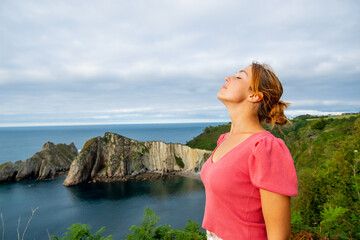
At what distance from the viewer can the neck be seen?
147 cm

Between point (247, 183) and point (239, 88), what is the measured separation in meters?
0.65

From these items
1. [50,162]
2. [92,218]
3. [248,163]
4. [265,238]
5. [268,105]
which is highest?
[268,105]

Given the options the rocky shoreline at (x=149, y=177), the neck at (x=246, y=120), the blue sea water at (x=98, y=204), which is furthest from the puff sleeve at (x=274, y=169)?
the rocky shoreline at (x=149, y=177)

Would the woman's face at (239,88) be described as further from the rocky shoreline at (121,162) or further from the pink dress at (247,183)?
the rocky shoreline at (121,162)

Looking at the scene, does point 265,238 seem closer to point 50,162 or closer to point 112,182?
point 112,182

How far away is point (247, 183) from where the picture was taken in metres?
1.25

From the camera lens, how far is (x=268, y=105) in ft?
4.85

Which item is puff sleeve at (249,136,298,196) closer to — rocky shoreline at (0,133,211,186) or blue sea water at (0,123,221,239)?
blue sea water at (0,123,221,239)

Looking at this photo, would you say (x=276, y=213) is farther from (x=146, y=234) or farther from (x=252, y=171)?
(x=146, y=234)

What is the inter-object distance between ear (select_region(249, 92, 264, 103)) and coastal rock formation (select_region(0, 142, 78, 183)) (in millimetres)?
57416

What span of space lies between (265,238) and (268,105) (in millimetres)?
866

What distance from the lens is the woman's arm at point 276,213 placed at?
3.71 feet

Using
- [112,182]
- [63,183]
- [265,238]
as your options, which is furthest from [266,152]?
[63,183]

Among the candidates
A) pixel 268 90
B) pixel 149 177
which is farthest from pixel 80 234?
pixel 149 177
